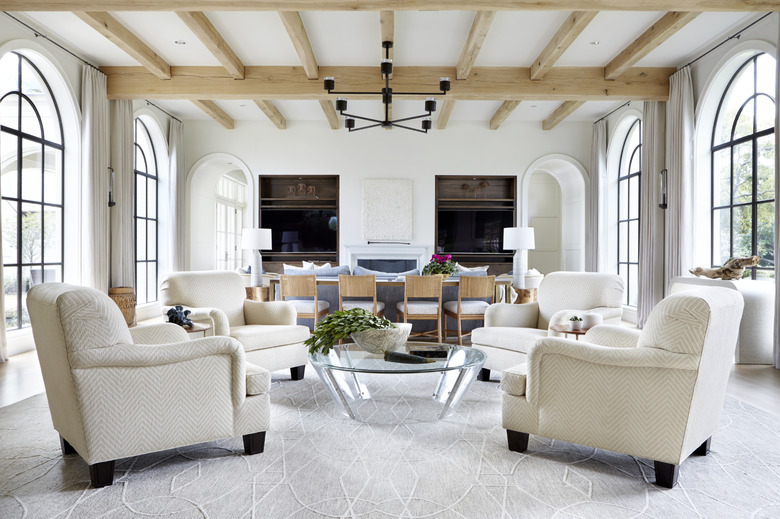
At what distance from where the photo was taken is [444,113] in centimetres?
768

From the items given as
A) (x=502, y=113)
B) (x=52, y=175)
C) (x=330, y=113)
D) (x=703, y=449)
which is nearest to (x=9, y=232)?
(x=52, y=175)

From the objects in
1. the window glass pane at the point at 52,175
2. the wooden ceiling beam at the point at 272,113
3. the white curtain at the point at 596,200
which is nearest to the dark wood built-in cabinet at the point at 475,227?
the white curtain at the point at 596,200

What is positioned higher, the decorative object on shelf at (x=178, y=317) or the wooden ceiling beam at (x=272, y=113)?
the wooden ceiling beam at (x=272, y=113)

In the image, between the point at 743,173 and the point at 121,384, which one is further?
the point at 743,173

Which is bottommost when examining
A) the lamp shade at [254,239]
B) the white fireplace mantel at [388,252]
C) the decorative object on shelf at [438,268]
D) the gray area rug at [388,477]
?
the gray area rug at [388,477]

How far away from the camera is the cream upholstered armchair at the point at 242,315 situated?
3.67m

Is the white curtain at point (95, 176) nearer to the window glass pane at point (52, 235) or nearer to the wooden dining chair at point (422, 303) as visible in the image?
the window glass pane at point (52, 235)

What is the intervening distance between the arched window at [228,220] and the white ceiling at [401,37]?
15.7 feet

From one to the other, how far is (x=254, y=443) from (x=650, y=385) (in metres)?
1.74

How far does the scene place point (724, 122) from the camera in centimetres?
557

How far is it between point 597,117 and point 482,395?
6.54 m

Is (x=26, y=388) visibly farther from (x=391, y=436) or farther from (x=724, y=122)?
(x=724, y=122)

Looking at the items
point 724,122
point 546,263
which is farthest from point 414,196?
point 724,122

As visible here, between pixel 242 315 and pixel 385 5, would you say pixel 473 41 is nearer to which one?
pixel 385 5
